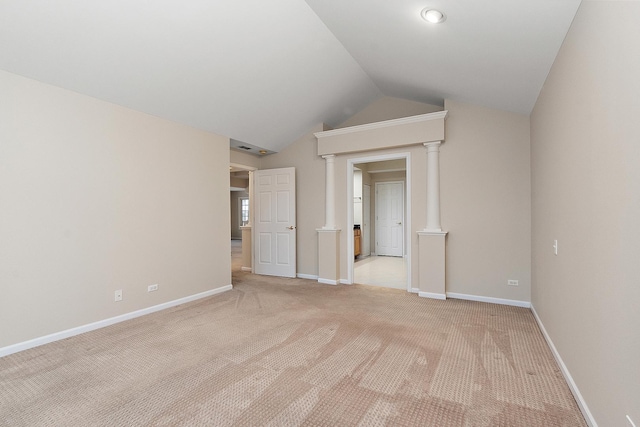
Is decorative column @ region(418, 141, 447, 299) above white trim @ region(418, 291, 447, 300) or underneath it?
above

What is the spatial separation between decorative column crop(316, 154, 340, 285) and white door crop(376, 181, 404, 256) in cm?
355

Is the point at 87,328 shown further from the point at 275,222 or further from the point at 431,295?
the point at 431,295

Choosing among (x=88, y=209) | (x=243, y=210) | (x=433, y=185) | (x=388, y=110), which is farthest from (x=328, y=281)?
(x=243, y=210)

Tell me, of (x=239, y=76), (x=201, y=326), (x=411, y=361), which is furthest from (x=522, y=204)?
(x=201, y=326)

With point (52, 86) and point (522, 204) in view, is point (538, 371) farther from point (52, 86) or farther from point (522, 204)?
point (52, 86)

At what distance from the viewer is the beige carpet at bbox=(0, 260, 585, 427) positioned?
1691mm

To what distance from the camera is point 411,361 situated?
7.58 ft

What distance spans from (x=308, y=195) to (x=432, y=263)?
2.38 meters

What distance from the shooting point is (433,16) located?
7.45ft

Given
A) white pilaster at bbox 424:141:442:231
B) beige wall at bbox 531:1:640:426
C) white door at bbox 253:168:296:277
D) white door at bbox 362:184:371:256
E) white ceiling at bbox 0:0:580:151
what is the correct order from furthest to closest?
white door at bbox 362:184:371:256 < white door at bbox 253:168:296:277 < white pilaster at bbox 424:141:442:231 < white ceiling at bbox 0:0:580:151 < beige wall at bbox 531:1:640:426

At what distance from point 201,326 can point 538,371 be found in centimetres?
296

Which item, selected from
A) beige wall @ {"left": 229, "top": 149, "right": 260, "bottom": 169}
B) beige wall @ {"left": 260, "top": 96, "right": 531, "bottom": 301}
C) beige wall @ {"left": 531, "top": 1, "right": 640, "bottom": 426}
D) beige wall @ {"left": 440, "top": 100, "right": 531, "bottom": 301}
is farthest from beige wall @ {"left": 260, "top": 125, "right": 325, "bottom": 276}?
beige wall @ {"left": 531, "top": 1, "right": 640, "bottom": 426}

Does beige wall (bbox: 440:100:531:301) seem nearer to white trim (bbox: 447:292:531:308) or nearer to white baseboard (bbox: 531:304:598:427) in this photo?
white trim (bbox: 447:292:531:308)

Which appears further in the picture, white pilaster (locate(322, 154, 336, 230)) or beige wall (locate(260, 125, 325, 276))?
beige wall (locate(260, 125, 325, 276))
